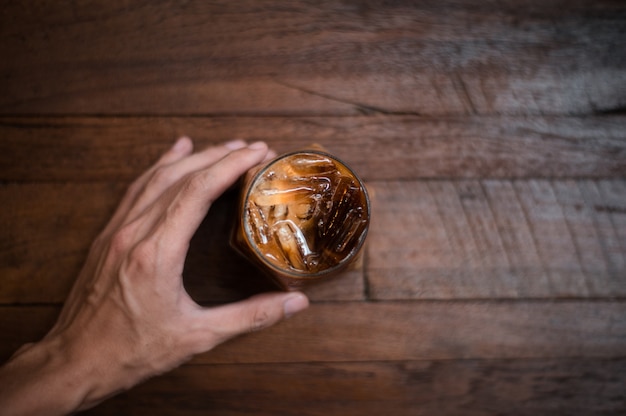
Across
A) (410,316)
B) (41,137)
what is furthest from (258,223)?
(41,137)

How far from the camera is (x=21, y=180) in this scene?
127cm

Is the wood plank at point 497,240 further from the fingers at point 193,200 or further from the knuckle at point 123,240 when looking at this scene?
the knuckle at point 123,240

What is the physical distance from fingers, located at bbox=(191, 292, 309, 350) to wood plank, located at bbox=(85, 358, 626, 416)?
8.0 inches

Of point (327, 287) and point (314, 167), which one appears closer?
point (314, 167)

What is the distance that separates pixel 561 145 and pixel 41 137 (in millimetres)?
1248

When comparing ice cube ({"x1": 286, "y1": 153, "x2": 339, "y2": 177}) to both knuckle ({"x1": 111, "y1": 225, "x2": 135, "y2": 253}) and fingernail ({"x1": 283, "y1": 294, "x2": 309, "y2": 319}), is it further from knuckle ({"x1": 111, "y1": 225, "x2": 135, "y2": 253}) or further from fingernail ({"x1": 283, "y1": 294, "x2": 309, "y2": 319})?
knuckle ({"x1": 111, "y1": 225, "x2": 135, "y2": 253})

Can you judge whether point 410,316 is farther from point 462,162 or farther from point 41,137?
point 41,137

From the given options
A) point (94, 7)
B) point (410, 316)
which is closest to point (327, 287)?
point (410, 316)

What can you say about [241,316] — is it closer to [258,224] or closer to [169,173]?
[258,224]

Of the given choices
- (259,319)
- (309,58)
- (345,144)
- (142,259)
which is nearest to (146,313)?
(142,259)

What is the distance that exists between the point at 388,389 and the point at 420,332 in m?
0.15

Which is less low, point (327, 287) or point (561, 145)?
point (561, 145)

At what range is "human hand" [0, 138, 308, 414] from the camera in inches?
40.6

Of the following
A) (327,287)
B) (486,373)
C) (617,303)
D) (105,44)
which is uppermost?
(105,44)
